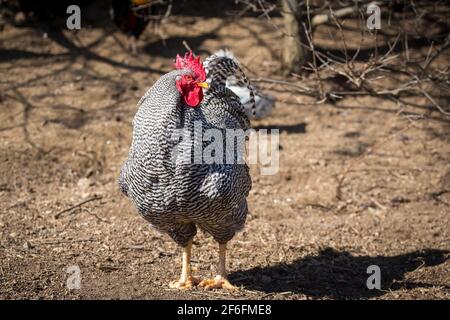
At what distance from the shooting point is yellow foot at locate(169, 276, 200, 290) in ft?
18.3

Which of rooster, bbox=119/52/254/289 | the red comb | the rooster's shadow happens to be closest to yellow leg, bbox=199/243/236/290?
the rooster's shadow

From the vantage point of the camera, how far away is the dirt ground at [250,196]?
19.5 feet

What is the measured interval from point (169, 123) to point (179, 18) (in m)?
7.13

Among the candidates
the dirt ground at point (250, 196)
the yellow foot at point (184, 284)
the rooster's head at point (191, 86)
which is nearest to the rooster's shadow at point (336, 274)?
the dirt ground at point (250, 196)

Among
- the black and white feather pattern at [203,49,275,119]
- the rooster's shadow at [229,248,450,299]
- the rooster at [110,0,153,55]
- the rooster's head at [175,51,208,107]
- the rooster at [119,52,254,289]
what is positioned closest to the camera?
the rooster at [119,52,254,289]

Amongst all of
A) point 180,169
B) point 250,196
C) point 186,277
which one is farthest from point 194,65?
point 250,196

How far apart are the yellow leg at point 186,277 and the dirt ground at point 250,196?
15 cm

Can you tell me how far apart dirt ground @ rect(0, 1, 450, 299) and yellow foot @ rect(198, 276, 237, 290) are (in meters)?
0.10

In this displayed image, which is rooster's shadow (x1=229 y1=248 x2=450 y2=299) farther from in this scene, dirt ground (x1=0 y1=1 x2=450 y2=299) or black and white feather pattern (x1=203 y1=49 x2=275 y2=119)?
black and white feather pattern (x1=203 y1=49 x2=275 y2=119)

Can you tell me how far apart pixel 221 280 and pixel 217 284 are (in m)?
0.07

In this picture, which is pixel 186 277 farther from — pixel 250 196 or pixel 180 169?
pixel 250 196

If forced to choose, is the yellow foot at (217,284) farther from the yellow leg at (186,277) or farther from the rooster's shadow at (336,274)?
the rooster's shadow at (336,274)

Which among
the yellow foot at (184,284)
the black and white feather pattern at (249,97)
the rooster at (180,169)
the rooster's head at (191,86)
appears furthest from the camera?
the black and white feather pattern at (249,97)

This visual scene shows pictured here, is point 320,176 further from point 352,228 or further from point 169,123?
point 169,123
